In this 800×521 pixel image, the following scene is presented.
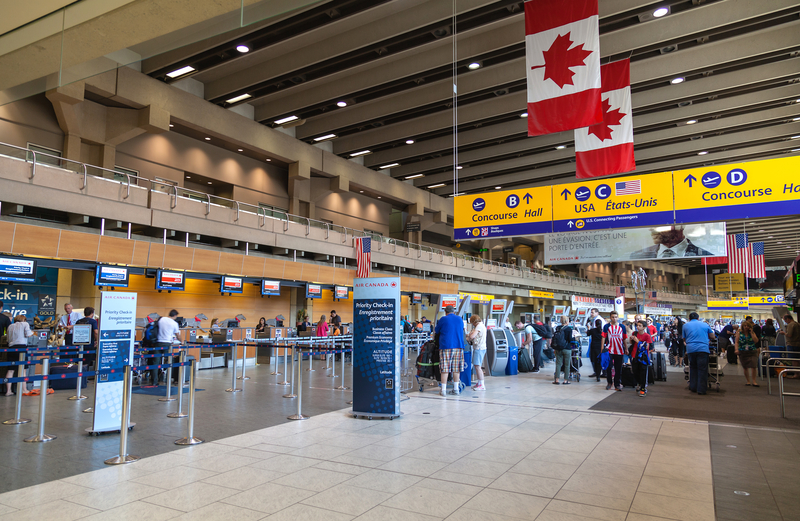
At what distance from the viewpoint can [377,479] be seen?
4.33 metres

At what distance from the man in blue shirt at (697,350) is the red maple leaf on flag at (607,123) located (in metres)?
3.98

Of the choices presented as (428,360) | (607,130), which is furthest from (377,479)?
(607,130)

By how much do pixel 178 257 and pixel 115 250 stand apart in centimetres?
209

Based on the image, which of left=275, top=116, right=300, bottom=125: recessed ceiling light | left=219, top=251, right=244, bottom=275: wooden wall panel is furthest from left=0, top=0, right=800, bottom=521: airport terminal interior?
left=275, top=116, right=300, bottom=125: recessed ceiling light

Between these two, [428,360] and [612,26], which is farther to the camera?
[612,26]

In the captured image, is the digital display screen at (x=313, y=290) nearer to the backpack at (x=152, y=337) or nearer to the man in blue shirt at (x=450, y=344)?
the backpack at (x=152, y=337)

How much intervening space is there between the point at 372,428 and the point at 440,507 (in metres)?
2.89

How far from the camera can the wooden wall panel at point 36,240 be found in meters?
12.7

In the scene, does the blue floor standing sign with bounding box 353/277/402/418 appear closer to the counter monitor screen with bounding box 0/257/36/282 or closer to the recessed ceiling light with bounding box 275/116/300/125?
the counter monitor screen with bounding box 0/257/36/282

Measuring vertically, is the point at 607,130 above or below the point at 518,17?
below

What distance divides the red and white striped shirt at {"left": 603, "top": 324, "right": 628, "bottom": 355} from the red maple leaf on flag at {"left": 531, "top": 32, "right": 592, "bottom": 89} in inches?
199

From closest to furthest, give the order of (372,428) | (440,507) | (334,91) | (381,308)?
(440,507)
(372,428)
(381,308)
(334,91)

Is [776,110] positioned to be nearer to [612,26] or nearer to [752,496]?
[612,26]

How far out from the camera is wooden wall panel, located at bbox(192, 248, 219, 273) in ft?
56.8
